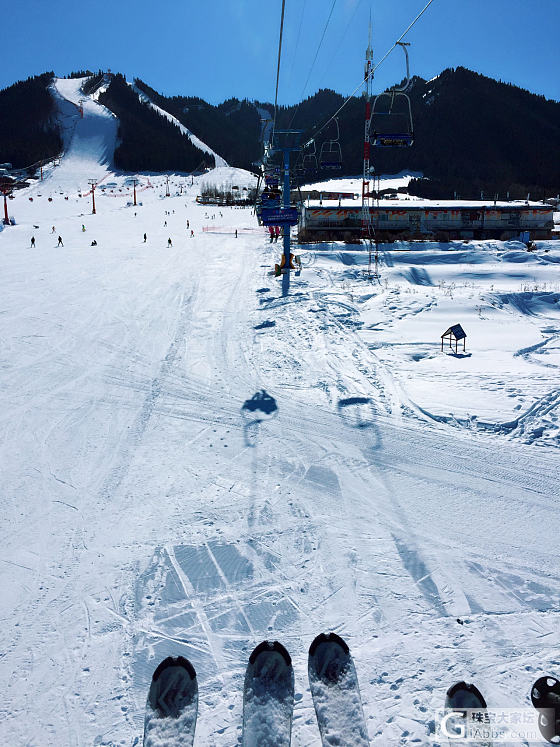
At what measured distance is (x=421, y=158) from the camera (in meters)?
128

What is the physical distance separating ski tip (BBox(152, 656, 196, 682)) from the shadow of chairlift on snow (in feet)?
11.5

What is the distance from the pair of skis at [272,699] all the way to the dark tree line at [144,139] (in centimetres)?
13786

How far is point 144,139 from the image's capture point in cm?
13675

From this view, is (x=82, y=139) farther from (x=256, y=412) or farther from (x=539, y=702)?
(x=539, y=702)

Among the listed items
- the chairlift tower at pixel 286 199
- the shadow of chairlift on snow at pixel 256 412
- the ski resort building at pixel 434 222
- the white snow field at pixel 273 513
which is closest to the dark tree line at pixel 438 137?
the ski resort building at pixel 434 222

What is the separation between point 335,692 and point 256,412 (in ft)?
16.2

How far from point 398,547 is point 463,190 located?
4527 inches

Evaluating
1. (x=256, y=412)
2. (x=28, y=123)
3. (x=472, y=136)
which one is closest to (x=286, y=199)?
(x=256, y=412)

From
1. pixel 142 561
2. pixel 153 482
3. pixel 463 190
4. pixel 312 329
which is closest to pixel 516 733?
pixel 142 561

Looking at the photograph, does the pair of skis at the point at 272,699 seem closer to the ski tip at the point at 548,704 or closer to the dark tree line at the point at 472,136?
the ski tip at the point at 548,704

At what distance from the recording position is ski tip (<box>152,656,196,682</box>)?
344 centimetres

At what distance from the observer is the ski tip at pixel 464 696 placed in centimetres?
322

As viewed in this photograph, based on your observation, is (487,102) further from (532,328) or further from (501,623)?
(501,623)

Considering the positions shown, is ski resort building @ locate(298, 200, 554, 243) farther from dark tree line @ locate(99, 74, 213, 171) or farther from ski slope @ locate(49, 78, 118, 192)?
dark tree line @ locate(99, 74, 213, 171)
